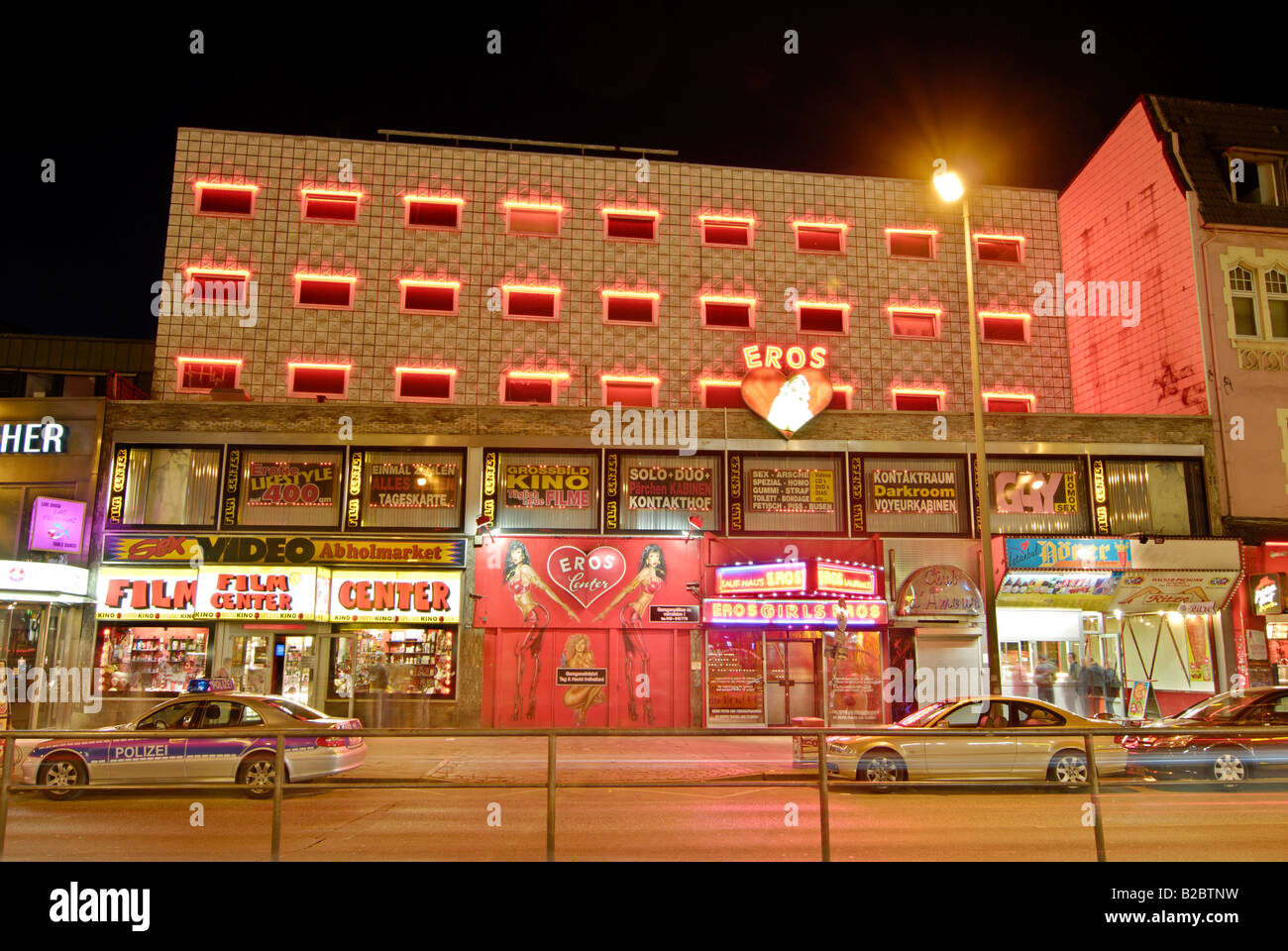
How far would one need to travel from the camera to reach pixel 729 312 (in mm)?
28828

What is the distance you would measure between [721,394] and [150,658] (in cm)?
1707

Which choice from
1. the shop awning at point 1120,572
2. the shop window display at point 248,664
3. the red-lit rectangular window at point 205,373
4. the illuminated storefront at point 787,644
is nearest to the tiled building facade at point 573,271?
the red-lit rectangular window at point 205,373

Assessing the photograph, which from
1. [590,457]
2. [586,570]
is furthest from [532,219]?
[586,570]

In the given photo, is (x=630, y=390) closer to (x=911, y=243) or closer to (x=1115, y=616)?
(x=911, y=243)

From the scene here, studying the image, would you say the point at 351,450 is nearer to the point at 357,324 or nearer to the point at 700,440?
the point at 357,324

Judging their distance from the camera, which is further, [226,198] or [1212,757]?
[226,198]

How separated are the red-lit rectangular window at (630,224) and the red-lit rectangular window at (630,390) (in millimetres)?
4560

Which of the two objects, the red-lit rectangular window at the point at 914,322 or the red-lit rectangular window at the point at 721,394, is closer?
the red-lit rectangular window at the point at 721,394

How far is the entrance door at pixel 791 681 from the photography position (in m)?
24.5

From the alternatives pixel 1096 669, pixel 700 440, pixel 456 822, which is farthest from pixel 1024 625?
pixel 456 822

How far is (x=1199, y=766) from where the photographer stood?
13.6 metres

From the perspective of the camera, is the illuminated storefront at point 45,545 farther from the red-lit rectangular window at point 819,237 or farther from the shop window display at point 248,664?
the red-lit rectangular window at point 819,237

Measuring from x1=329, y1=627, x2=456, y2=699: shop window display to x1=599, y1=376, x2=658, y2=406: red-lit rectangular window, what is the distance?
8350 mm

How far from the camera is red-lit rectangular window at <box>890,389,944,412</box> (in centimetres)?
2875
